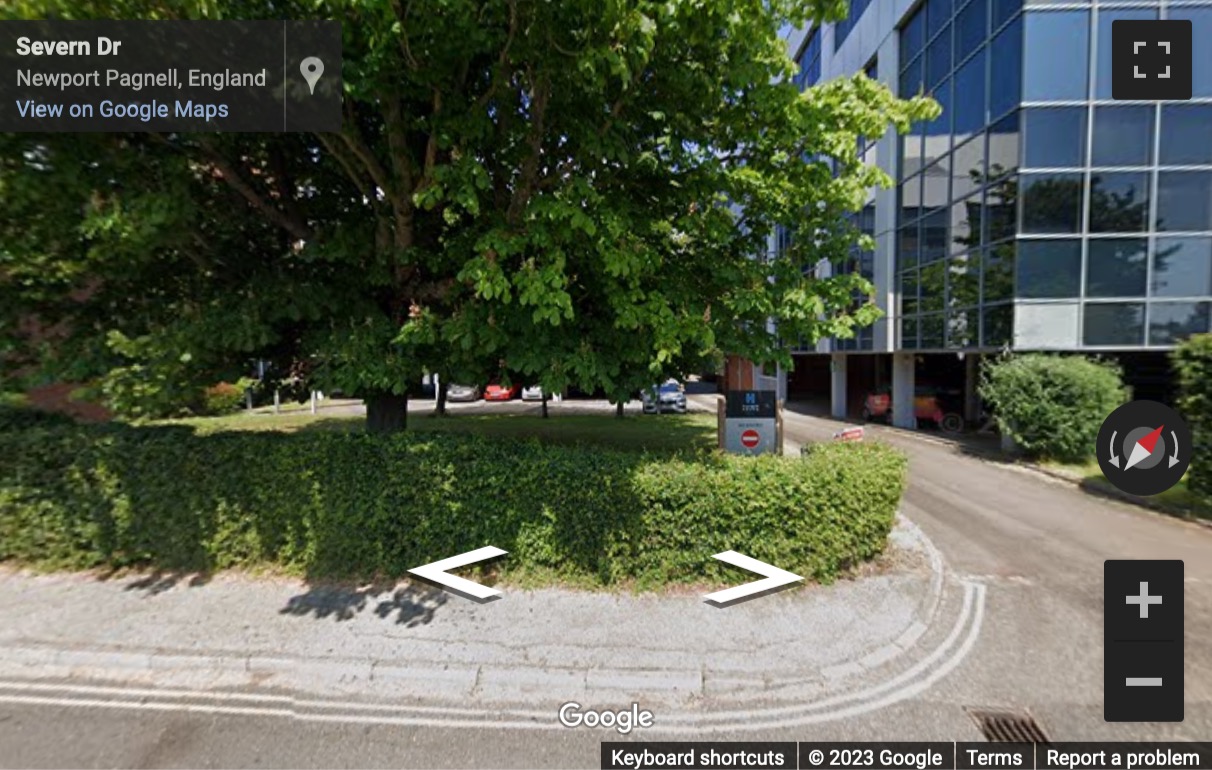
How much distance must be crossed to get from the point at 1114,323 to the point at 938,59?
28.9 ft

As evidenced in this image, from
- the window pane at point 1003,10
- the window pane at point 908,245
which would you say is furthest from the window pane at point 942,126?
the window pane at point 908,245

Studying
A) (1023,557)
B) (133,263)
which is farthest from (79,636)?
(1023,557)

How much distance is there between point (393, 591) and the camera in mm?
Result: 4816

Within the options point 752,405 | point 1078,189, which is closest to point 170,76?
point 752,405

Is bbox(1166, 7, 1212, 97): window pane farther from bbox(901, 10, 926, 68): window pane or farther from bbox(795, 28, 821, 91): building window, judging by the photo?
bbox(795, 28, 821, 91): building window

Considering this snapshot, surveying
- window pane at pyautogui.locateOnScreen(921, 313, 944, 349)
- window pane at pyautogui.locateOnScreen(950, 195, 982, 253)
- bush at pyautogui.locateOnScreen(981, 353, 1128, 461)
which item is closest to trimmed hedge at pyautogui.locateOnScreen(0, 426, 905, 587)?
bush at pyautogui.locateOnScreen(981, 353, 1128, 461)

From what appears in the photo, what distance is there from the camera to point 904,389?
57.9ft

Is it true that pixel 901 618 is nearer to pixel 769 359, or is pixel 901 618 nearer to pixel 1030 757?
pixel 1030 757

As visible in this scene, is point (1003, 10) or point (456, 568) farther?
point (1003, 10)

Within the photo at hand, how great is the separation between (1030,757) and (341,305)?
6.52 m

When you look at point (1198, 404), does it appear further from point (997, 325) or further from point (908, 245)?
point (908, 245)

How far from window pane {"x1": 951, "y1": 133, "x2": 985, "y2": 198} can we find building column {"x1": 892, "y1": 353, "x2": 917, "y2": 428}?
5786 millimetres

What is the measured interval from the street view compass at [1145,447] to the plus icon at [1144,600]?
4.88 ft

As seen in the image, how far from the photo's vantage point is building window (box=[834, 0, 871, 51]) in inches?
737
